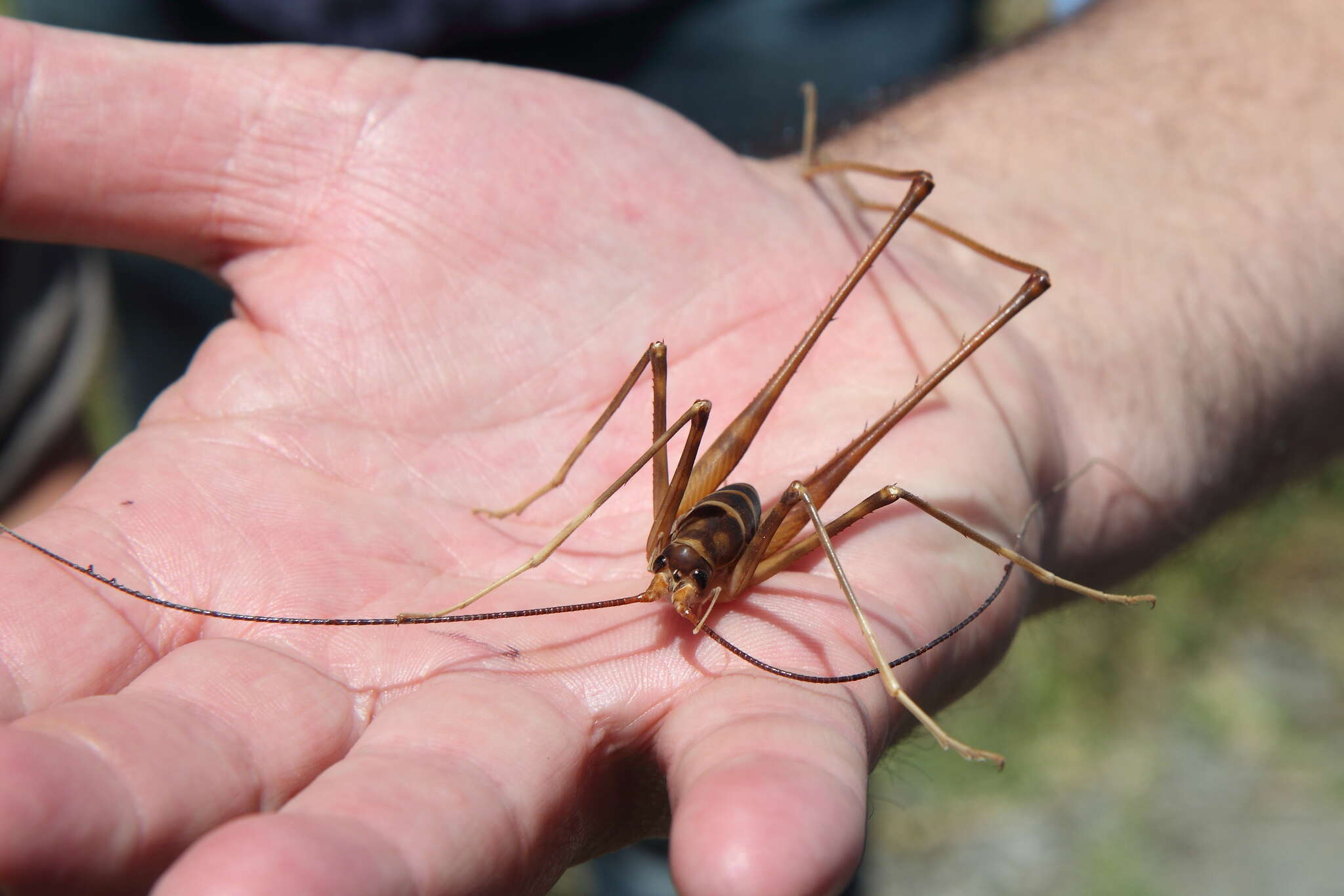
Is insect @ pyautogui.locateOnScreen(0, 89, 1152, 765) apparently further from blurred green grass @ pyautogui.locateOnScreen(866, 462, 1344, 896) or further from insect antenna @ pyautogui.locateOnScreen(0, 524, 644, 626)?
blurred green grass @ pyautogui.locateOnScreen(866, 462, 1344, 896)

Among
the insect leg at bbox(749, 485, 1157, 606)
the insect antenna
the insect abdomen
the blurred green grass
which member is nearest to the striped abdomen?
the insect abdomen

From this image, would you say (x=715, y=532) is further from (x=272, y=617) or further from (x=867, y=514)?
(x=272, y=617)

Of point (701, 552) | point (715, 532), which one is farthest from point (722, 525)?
point (701, 552)

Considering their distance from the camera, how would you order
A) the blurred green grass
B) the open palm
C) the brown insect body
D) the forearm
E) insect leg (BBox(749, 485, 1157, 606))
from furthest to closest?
the blurred green grass
the forearm
insect leg (BBox(749, 485, 1157, 606))
the brown insect body
the open palm

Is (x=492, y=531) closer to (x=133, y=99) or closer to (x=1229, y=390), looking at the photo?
(x=133, y=99)

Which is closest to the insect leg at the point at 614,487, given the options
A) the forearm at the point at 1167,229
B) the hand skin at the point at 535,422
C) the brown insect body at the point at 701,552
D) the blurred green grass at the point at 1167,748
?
the hand skin at the point at 535,422

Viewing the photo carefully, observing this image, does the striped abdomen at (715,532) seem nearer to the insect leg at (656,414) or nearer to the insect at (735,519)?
the insect at (735,519)
